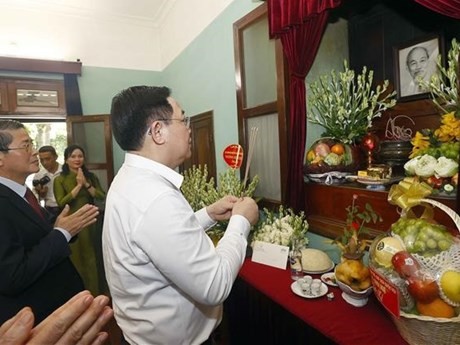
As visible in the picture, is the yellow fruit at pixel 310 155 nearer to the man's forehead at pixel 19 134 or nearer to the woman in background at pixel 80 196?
the man's forehead at pixel 19 134

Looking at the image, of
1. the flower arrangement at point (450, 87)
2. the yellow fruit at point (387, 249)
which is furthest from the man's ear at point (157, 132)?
the flower arrangement at point (450, 87)

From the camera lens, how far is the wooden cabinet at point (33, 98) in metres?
3.31

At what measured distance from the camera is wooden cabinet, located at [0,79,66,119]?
3.31 m

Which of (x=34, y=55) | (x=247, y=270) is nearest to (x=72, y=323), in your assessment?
(x=247, y=270)

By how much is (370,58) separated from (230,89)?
1024 millimetres

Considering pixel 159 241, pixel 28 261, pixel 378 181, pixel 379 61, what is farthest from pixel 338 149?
pixel 28 261

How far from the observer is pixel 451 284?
0.72 meters

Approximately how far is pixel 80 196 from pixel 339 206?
2.41 meters

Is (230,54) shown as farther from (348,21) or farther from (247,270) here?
(247,270)

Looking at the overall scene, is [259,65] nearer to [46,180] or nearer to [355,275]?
[355,275]

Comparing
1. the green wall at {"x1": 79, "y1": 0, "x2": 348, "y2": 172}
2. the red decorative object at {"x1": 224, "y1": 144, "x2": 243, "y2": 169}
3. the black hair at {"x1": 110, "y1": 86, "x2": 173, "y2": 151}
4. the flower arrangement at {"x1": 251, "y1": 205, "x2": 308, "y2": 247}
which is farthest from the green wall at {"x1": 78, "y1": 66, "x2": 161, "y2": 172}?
the black hair at {"x1": 110, "y1": 86, "x2": 173, "y2": 151}

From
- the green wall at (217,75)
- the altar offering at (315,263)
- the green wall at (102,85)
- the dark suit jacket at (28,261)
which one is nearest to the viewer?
the dark suit jacket at (28,261)

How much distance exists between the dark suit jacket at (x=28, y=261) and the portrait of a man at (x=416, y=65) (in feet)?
6.01

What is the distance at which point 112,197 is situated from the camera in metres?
0.89
